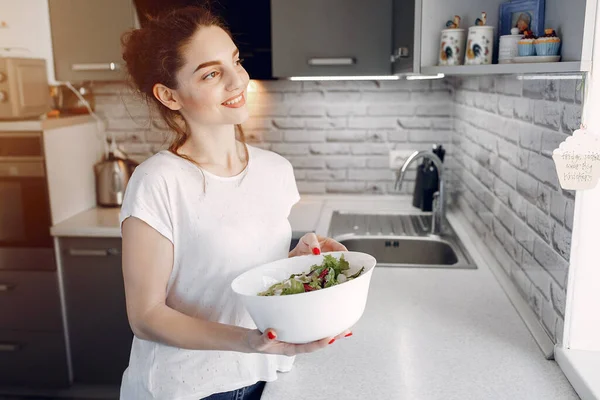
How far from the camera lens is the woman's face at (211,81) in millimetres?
1106

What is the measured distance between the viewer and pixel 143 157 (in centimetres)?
278

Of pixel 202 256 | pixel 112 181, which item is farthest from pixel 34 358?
pixel 202 256

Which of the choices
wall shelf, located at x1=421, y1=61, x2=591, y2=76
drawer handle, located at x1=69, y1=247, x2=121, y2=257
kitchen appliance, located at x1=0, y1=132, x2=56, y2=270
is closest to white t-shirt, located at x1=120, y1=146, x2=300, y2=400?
wall shelf, located at x1=421, y1=61, x2=591, y2=76

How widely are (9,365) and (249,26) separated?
179 centimetres

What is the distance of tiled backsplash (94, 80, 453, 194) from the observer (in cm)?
259

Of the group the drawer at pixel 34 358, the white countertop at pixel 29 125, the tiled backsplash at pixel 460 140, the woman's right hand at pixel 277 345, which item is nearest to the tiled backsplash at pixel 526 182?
the tiled backsplash at pixel 460 140

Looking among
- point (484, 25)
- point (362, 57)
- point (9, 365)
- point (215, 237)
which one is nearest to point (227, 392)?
point (215, 237)

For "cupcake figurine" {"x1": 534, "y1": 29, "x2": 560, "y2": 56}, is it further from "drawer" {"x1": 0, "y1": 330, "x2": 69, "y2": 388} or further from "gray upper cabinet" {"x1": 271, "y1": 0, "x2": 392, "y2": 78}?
"drawer" {"x1": 0, "y1": 330, "x2": 69, "y2": 388}

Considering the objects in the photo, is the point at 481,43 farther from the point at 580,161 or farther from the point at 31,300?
the point at 31,300

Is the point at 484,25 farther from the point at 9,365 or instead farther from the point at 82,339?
the point at 9,365

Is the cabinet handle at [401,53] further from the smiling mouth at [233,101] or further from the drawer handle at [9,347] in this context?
the drawer handle at [9,347]

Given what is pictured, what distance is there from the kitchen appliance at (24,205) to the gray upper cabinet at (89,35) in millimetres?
348

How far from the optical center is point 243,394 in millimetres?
1232

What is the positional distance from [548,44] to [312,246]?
0.64m
